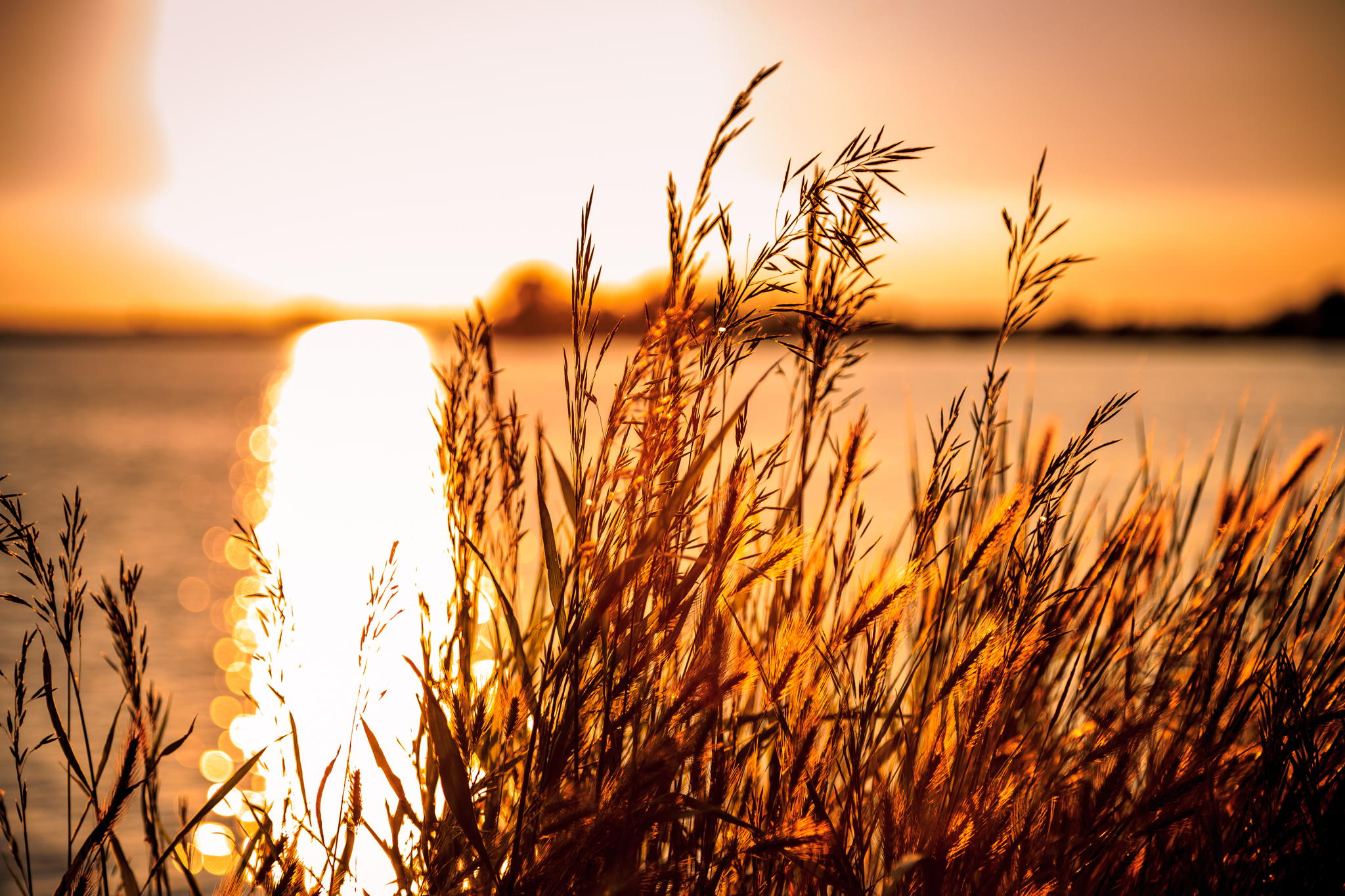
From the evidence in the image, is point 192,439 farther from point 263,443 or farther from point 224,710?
point 224,710

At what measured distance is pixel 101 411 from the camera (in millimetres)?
51812

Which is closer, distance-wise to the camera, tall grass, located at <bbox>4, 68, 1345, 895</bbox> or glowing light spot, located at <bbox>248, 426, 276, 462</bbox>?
tall grass, located at <bbox>4, 68, 1345, 895</bbox>

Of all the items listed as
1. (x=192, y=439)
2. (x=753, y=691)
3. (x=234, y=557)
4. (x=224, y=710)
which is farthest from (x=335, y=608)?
(x=192, y=439)

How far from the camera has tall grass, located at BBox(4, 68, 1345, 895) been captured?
44.9 inches

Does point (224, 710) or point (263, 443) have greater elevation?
point (224, 710)

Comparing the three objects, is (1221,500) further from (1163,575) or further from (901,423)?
(901,423)

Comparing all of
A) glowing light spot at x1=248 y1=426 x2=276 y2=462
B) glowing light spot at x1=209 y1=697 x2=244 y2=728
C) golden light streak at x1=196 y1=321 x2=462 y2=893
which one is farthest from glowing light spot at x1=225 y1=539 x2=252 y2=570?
glowing light spot at x1=248 y1=426 x2=276 y2=462

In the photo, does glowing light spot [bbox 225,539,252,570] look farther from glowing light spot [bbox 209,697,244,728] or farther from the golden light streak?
glowing light spot [bbox 209,697,244,728]

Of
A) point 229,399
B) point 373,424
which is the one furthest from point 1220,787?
point 229,399

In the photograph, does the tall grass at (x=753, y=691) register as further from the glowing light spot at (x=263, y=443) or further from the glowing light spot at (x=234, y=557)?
the glowing light spot at (x=263, y=443)

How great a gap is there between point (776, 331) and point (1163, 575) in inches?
56.5

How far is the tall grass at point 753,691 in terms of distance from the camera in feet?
3.74

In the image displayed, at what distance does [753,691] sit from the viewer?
1.71m

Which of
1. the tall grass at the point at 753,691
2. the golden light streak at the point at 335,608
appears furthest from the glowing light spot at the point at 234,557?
the tall grass at the point at 753,691
